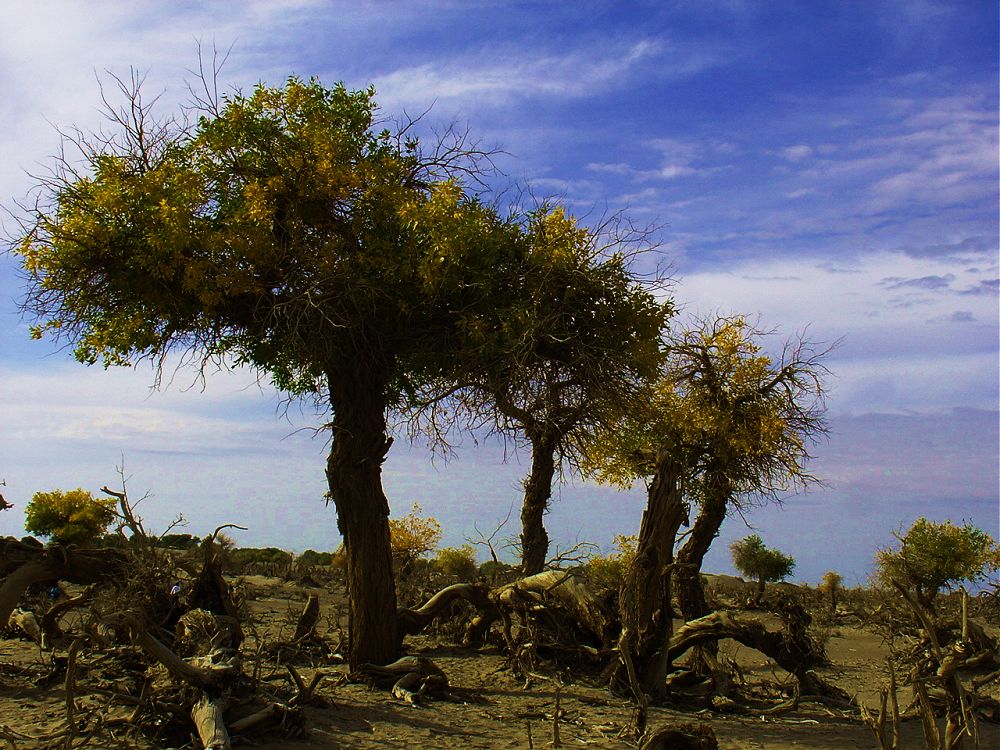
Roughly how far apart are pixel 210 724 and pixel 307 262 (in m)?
6.44

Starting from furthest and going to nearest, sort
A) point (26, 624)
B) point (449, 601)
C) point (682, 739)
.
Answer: point (449, 601)
point (26, 624)
point (682, 739)

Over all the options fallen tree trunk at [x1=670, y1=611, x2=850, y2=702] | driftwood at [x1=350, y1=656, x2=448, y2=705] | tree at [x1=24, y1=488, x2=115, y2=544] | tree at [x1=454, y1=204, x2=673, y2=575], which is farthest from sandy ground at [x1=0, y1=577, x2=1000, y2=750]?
tree at [x1=24, y1=488, x2=115, y2=544]

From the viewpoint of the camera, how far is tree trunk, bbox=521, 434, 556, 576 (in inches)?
763

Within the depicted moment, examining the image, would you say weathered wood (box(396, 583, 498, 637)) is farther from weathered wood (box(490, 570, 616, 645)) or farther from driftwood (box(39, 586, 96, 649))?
driftwood (box(39, 586, 96, 649))

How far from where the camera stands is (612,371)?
1312 cm

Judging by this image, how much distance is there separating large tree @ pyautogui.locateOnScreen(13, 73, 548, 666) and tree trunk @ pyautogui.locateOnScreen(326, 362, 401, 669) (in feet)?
0.07

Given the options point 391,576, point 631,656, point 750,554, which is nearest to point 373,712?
point 391,576

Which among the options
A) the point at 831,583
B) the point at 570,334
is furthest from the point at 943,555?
the point at 570,334

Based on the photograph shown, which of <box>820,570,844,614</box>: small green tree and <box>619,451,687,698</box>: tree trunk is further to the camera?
<box>820,570,844,614</box>: small green tree

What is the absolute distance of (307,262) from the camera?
12.7m

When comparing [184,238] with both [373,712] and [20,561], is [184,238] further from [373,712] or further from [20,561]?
[373,712]

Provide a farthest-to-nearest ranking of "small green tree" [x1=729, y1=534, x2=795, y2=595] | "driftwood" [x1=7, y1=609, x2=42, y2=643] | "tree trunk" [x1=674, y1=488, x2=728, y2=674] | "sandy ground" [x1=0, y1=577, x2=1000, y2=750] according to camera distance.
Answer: "small green tree" [x1=729, y1=534, x2=795, y2=595] → "tree trunk" [x1=674, y1=488, x2=728, y2=674] → "driftwood" [x1=7, y1=609, x2=42, y2=643] → "sandy ground" [x1=0, y1=577, x2=1000, y2=750]

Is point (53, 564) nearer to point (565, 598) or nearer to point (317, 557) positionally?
point (565, 598)

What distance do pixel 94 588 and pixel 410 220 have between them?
264 inches
